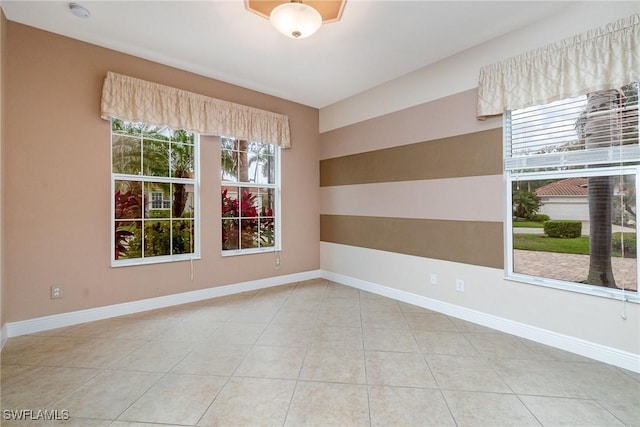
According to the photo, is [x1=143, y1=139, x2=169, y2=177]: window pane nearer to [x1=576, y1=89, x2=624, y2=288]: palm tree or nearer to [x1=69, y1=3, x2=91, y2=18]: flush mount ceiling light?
[x1=69, y1=3, x2=91, y2=18]: flush mount ceiling light

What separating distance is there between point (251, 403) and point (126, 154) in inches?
119

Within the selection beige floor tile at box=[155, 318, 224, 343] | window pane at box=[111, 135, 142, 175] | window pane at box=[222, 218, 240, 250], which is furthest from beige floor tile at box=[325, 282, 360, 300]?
window pane at box=[111, 135, 142, 175]

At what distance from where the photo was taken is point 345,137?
464 cm

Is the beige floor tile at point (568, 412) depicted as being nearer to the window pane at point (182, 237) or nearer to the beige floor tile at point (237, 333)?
the beige floor tile at point (237, 333)

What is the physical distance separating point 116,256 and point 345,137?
349 cm

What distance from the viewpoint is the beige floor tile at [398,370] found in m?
2.04

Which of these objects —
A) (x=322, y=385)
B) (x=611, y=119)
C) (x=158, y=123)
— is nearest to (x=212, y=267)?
(x=158, y=123)

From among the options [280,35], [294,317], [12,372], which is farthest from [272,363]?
[280,35]

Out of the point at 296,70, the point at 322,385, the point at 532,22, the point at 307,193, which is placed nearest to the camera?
the point at 322,385

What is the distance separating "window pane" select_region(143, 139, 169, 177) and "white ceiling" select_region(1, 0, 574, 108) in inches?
39.0

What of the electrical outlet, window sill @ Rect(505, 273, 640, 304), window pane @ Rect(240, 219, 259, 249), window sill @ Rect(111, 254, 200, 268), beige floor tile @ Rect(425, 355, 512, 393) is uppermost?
window pane @ Rect(240, 219, 259, 249)

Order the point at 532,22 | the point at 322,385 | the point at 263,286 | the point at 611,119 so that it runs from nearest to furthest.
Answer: the point at 322,385 < the point at 611,119 < the point at 532,22 < the point at 263,286

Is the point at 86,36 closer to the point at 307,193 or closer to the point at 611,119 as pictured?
the point at 307,193

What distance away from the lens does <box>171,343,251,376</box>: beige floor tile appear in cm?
218
